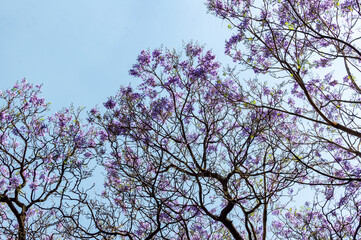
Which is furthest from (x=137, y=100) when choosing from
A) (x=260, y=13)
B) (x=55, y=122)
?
(x=260, y=13)

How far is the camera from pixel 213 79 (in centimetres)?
757

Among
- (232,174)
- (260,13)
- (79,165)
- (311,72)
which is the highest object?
(260,13)

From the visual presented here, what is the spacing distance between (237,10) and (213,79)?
1.82m

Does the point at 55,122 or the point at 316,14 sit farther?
the point at 55,122

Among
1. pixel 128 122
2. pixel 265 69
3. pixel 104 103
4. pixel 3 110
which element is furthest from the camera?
pixel 3 110

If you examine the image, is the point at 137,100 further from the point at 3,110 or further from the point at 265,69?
the point at 3,110

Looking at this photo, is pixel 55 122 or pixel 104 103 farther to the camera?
pixel 55 122

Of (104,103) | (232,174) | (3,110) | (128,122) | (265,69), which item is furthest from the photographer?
(3,110)

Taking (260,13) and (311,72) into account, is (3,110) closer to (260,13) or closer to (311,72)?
(260,13)

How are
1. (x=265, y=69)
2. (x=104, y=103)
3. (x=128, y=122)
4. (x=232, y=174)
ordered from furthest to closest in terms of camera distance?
(x=104, y=103) < (x=128, y=122) < (x=265, y=69) < (x=232, y=174)

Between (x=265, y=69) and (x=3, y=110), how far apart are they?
6.83 m

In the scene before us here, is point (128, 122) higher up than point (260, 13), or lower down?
lower down

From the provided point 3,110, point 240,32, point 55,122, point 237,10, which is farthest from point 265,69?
point 3,110

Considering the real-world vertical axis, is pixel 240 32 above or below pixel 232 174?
above
